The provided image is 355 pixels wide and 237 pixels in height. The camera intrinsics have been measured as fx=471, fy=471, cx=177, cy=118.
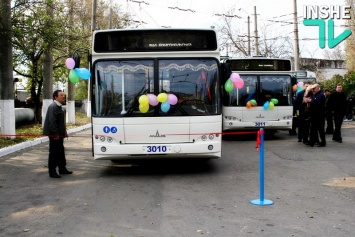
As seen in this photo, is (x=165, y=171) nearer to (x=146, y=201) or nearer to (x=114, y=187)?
(x=114, y=187)

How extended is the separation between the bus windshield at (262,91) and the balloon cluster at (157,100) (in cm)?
807

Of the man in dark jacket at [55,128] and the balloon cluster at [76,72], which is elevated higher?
the balloon cluster at [76,72]

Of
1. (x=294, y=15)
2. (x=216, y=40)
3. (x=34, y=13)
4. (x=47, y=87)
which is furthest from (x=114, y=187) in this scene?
(x=294, y=15)

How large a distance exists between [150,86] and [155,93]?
192mm

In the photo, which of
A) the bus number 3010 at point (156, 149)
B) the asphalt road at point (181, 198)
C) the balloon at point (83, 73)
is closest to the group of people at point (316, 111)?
the asphalt road at point (181, 198)

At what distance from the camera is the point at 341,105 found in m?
15.6

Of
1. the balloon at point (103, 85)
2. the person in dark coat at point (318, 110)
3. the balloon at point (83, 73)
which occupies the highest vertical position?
the balloon at point (83, 73)

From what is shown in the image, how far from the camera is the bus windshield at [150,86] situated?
31.7ft

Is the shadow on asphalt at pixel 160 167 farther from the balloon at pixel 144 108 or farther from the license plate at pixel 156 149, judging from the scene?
the balloon at pixel 144 108

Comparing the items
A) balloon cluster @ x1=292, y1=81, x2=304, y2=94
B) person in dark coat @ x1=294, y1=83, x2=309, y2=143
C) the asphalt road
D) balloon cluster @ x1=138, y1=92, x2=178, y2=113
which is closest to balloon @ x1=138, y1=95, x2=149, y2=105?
balloon cluster @ x1=138, y1=92, x2=178, y2=113

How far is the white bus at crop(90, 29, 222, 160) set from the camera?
9.66 meters

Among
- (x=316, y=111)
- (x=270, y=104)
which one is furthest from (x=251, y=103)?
(x=316, y=111)

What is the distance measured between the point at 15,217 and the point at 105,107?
135 inches

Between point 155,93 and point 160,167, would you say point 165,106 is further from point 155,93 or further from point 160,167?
point 160,167
